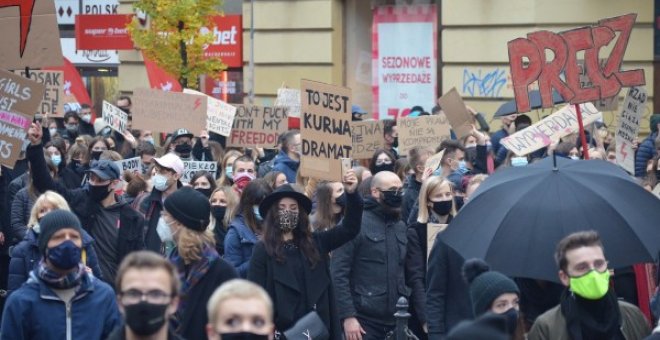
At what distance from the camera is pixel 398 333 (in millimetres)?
8336

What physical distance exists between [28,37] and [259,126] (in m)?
4.65

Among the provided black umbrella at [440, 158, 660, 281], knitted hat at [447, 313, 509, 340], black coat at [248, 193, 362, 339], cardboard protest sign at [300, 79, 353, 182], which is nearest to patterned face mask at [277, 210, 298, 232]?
black coat at [248, 193, 362, 339]

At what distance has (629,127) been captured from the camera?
1290cm

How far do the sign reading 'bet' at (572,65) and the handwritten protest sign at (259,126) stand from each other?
585cm

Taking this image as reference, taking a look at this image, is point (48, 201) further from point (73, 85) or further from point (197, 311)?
point (73, 85)

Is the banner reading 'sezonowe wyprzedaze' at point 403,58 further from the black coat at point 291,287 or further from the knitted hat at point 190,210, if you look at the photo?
the knitted hat at point 190,210

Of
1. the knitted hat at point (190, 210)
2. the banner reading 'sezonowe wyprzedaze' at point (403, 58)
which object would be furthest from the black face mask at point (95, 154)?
the knitted hat at point (190, 210)

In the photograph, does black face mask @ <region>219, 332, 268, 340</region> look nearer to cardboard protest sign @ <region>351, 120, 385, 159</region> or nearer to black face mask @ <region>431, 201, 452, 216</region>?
black face mask @ <region>431, 201, 452, 216</region>

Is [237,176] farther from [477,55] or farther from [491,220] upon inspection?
[477,55]

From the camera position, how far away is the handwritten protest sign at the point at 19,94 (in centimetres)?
1021

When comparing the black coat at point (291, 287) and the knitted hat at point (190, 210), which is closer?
the knitted hat at point (190, 210)

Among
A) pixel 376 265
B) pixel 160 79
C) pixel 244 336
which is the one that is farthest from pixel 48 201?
Result: pixel 160 79

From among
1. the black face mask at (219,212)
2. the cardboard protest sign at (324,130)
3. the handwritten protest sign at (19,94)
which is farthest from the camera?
the handwritten protest sign at (19,94)

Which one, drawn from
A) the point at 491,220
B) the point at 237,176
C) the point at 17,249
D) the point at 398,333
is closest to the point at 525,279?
the point at 491,220
